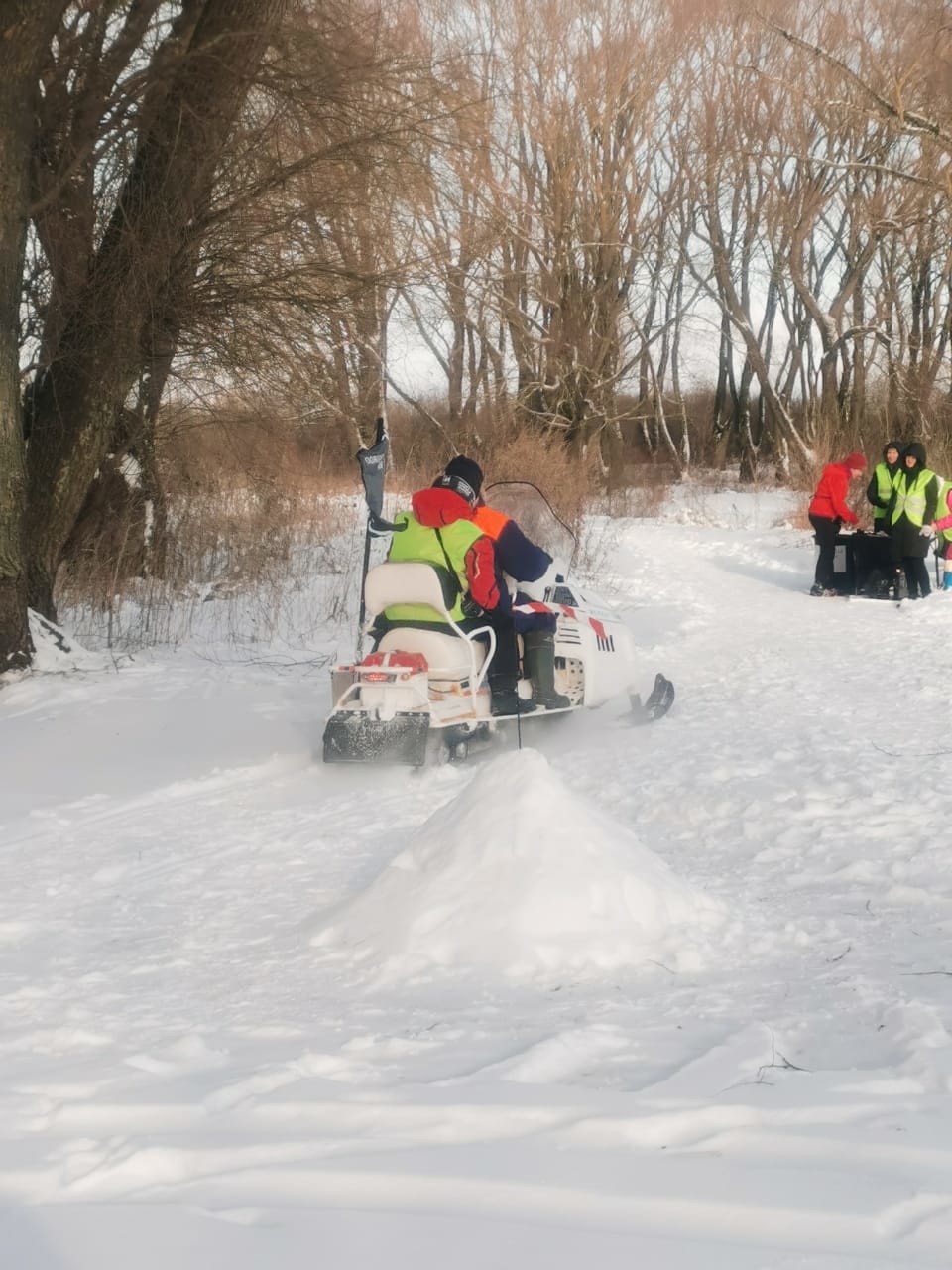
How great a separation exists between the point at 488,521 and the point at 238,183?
367cm

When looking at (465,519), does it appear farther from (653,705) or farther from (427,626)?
(653,705)

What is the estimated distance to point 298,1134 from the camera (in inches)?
102

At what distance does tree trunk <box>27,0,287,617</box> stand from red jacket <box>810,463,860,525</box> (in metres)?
8.56

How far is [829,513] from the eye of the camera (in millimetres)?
14836

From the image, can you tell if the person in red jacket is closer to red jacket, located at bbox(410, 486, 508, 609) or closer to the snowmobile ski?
the snowmobile ski

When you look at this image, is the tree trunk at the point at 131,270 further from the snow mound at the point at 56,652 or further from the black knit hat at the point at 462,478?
the black knit hat at the point at 462,478

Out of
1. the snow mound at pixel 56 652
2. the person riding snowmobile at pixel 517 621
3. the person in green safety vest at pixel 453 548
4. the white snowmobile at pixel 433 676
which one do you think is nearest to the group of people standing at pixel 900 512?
the white snowmobile at pixel 433 676

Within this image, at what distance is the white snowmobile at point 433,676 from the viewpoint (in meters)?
6.55

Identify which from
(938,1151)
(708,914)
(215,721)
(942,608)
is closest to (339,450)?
(942,608)

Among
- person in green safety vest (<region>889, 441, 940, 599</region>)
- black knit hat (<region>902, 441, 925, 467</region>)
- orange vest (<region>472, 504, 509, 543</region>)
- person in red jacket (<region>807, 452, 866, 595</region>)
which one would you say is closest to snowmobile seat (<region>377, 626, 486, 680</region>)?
orange vest (<region>472, 504, 509, 543</region>)

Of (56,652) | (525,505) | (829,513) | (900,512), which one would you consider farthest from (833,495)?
(56,652)

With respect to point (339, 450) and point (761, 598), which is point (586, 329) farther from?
point (761, 598)

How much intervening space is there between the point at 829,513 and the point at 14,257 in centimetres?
990

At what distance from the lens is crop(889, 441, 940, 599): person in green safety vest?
548 inches
